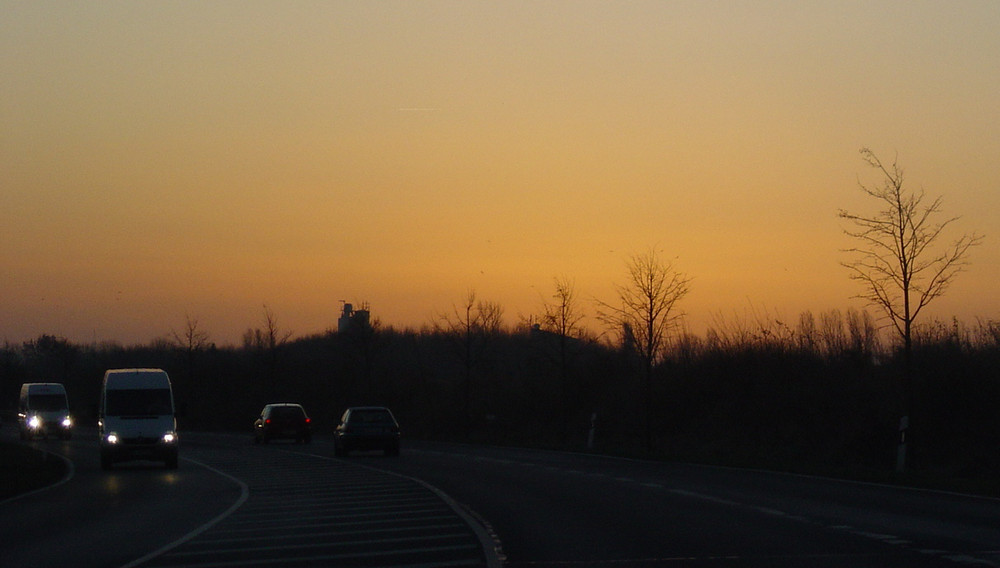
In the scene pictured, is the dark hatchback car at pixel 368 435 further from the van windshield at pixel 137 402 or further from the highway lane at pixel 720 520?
the highway lane at pixel 720 520

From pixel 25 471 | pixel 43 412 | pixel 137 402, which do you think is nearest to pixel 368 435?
pixel 137 402

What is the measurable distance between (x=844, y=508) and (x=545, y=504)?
463 cm


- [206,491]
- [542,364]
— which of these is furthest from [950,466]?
[542,364]

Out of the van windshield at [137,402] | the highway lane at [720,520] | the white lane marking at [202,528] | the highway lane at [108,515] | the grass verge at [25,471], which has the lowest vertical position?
Result: the grass verge at [25,471]

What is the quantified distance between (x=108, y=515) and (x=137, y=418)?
12.8 meters

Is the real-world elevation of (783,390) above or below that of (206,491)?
above

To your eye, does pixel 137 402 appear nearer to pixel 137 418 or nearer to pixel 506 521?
pixel 137 418

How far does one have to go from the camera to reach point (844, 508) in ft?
53.9

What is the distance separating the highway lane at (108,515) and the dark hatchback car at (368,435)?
675 cm

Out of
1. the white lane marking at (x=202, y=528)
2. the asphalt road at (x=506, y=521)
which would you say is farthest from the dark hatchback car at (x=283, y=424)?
the white lane marking at (x=202, y=528)

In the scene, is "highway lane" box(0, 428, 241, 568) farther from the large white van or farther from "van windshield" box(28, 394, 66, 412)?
"van windshield" box(28, 394, 66, 412)

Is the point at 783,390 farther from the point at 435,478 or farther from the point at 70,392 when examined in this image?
the point at 70,392

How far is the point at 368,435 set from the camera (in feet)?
118

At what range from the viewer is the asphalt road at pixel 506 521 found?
11812 mm
